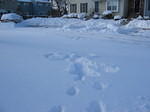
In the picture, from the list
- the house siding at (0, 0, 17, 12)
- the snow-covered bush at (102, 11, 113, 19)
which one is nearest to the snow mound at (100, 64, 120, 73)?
the snow-covered bush at (102, 11, 113, 19)

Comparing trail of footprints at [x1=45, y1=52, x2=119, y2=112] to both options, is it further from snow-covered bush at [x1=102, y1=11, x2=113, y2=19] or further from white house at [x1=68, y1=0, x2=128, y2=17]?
white house at [x1=68, y1=0, x2=128, y2=17]

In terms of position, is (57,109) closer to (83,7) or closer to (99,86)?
(99,86)

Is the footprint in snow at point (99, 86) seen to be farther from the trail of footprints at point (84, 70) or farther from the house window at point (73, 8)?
the house window at point (73, 8)

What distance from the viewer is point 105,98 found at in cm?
228

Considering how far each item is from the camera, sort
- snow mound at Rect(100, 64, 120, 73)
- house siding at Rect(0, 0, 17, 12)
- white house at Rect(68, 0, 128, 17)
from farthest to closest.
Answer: house siding at Rect(0, 0, 17, 12)
white house at Rect(68, 0, 128, 17)
snow mound at Rect(100, 64, 120, 73)

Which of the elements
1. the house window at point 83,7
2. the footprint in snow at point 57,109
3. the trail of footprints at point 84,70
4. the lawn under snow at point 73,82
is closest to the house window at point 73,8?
the house window at point 83,7

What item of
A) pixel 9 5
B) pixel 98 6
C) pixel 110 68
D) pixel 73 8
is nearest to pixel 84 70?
pixel 110 68

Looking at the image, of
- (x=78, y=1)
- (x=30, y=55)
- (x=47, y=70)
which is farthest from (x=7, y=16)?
(x=47, y=70)

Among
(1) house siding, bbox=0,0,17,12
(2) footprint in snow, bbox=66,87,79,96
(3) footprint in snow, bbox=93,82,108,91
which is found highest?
(1) house siding, bbox=0,0,17,12

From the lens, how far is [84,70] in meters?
3.12

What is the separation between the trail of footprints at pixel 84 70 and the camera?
211cm

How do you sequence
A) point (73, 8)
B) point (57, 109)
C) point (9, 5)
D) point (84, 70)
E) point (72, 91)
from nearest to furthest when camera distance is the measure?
1. point (57, 109)
2. point (72, 91)
3. point (84, 70)
4. point (73, 8)
5. point (9, 5)

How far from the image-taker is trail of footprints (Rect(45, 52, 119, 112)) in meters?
2.11

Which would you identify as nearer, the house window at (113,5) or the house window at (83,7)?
the house window at (113,5)
